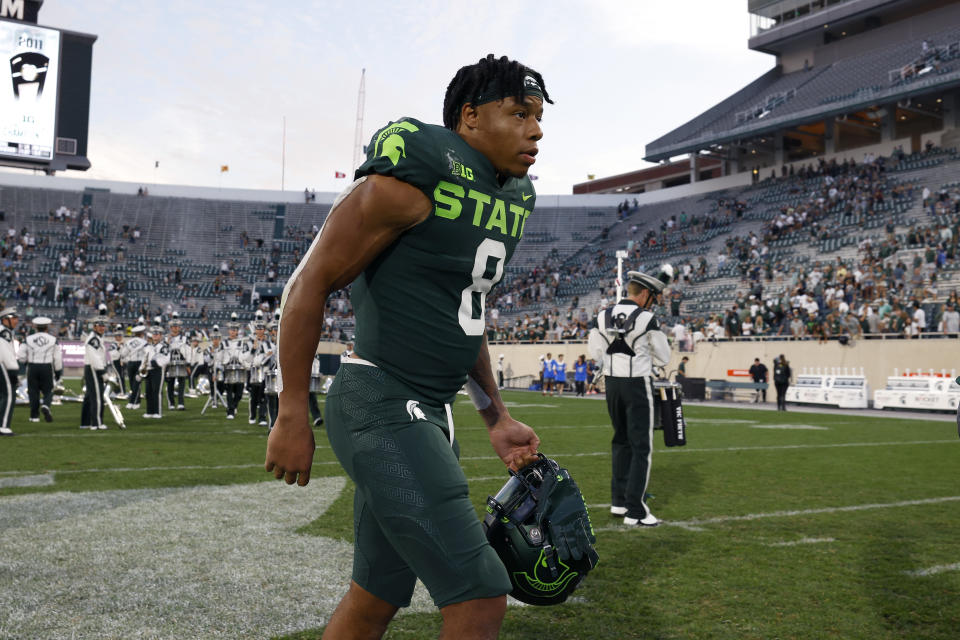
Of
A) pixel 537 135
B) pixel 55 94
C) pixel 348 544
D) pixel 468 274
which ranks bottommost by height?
pixel 348 544

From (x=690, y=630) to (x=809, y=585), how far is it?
3.76 ft

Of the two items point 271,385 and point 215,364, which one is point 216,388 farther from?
point 271,385

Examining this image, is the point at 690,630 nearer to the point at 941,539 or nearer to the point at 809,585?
the point at 809,585

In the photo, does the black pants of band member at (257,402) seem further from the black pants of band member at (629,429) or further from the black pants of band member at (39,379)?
the black pants of band member at (629,429)

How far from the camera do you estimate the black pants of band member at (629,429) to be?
6238mm

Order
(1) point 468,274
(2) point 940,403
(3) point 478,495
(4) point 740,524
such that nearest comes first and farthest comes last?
(1) point 468,274, (4) point 740,524, (3) point 478,495, (2) point 940,403

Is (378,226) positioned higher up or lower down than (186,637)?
higher up

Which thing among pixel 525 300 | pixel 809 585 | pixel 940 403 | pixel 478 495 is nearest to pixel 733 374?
pixel 940 403

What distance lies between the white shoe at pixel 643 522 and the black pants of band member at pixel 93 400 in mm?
9815

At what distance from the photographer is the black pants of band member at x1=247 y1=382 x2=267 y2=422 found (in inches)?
562

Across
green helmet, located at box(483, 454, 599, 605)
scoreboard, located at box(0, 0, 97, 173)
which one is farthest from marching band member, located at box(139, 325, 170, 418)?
scoreboard, located at box(0, 0, 97, 173)

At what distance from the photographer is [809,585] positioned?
14.4 ft

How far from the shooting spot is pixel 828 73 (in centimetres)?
4312

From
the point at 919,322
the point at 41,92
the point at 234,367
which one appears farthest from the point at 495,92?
the point at 41,92
